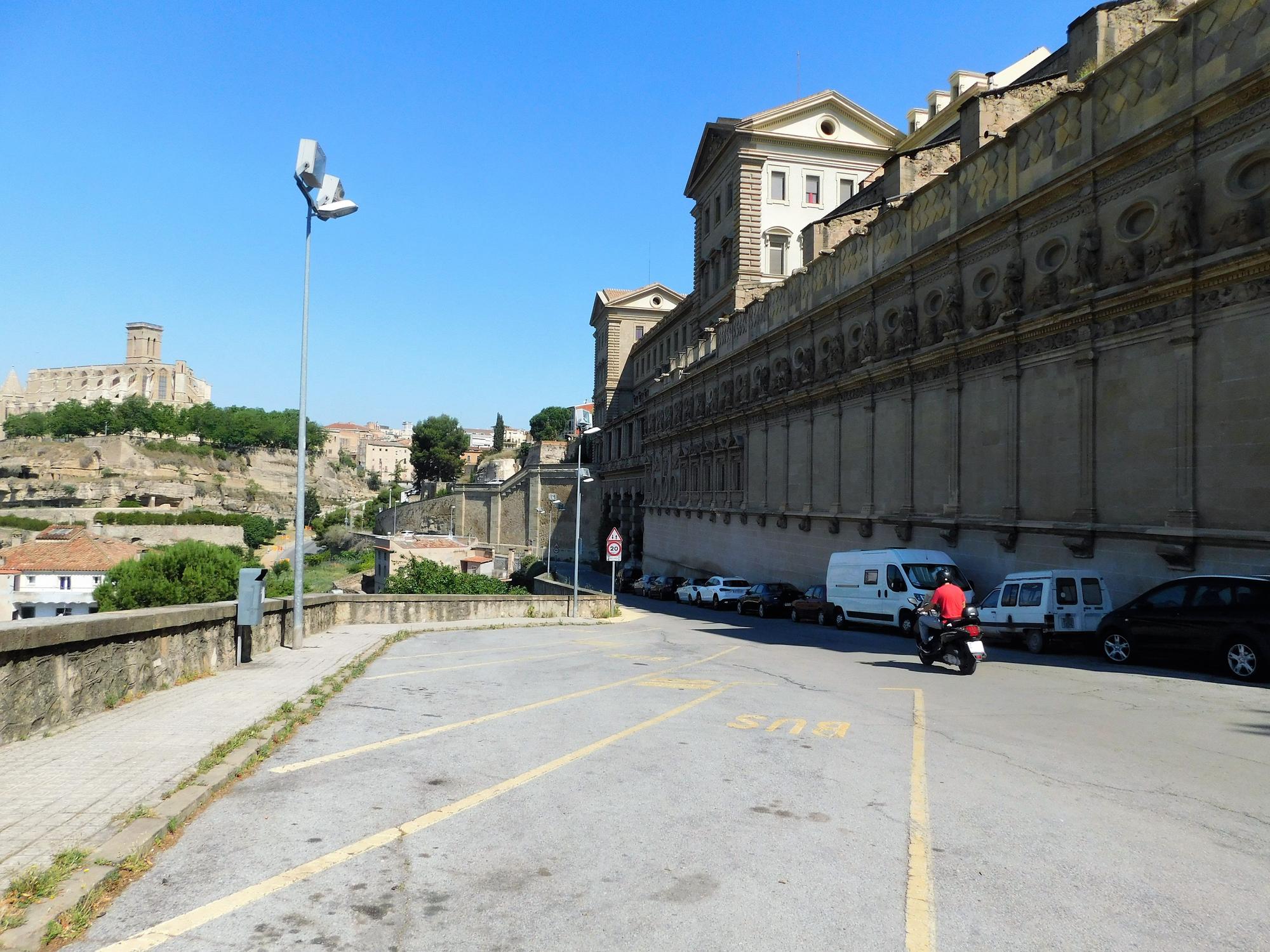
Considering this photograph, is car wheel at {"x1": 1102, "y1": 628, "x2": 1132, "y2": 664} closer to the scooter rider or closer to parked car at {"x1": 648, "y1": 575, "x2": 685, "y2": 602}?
the scooter rider

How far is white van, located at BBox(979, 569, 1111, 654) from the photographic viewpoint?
17.2 meters

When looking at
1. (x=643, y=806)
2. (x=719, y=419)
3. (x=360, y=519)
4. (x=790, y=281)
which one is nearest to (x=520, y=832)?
(x=643, y=806)

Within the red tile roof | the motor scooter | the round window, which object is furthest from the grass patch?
the red tile roof

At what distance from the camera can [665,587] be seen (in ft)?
154

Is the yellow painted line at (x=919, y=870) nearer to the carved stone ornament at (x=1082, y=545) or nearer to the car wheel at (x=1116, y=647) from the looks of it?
the car wheel at (x=1116, y=647)

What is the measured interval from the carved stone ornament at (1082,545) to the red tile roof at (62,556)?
57322 mm

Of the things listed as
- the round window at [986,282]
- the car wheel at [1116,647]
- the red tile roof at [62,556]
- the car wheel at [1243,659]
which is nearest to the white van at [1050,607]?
the car wheel at [1116,647]

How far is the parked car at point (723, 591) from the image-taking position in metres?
37.5

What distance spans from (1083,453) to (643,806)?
17977 millimetres

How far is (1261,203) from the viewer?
16062mm

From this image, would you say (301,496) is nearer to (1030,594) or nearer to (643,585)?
(1030,594)

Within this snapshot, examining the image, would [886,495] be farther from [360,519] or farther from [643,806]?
[360,519]

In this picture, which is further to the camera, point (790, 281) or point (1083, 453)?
point (790, 281)

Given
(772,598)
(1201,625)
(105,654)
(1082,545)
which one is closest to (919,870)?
(105,654)
